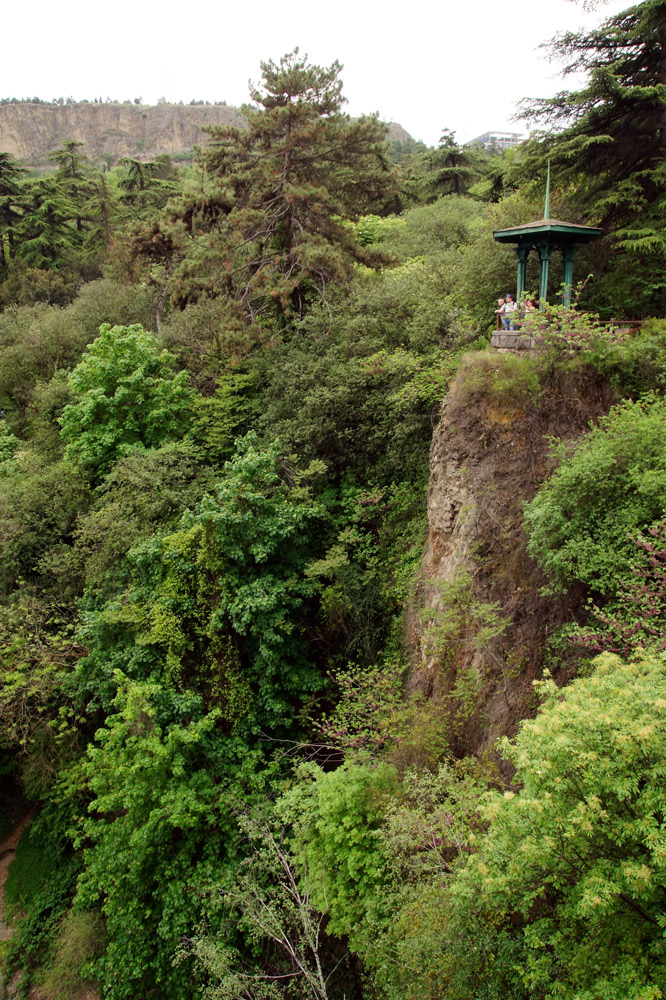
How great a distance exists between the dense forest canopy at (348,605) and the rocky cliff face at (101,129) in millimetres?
103284

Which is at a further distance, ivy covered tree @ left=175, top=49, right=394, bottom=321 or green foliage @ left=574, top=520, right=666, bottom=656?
ivy covered tree @ left=175, top=49, right=394, bottom=321

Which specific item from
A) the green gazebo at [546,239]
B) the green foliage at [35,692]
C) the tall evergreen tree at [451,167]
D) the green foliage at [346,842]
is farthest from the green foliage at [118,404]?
the tall evergreen tree at [451,167]

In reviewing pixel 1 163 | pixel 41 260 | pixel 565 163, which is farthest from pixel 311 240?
pixel 1 163

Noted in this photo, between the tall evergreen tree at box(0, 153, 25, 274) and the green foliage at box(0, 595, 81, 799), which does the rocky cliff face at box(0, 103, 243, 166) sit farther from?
the green foliage at box(0, 595, 81, 799)

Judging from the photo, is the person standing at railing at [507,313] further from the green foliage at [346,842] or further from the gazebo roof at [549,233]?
the green foliage at [346,842]

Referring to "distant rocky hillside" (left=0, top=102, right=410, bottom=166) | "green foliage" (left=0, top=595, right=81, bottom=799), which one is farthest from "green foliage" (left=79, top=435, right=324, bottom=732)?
"distant rocky hillside" (left=0, top=102, right=410, bottom=166)

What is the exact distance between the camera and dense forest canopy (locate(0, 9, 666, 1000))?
4.93 metres

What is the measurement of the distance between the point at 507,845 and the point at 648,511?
14.0ft

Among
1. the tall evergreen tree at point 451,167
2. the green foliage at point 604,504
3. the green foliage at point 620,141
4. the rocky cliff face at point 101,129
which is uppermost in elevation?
the rocky cliff face at point 101,129

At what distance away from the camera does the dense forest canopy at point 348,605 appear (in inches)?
194

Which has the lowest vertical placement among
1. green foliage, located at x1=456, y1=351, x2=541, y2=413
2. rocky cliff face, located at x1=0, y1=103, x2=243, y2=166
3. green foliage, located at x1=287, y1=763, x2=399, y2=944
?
green foliage, located at x1=287, y1=763, x2=399, y2=944

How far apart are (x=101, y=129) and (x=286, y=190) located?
114 metres

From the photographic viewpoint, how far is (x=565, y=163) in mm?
12508

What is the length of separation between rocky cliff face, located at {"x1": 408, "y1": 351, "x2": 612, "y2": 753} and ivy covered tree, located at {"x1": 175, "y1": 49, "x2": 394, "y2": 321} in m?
7.68
